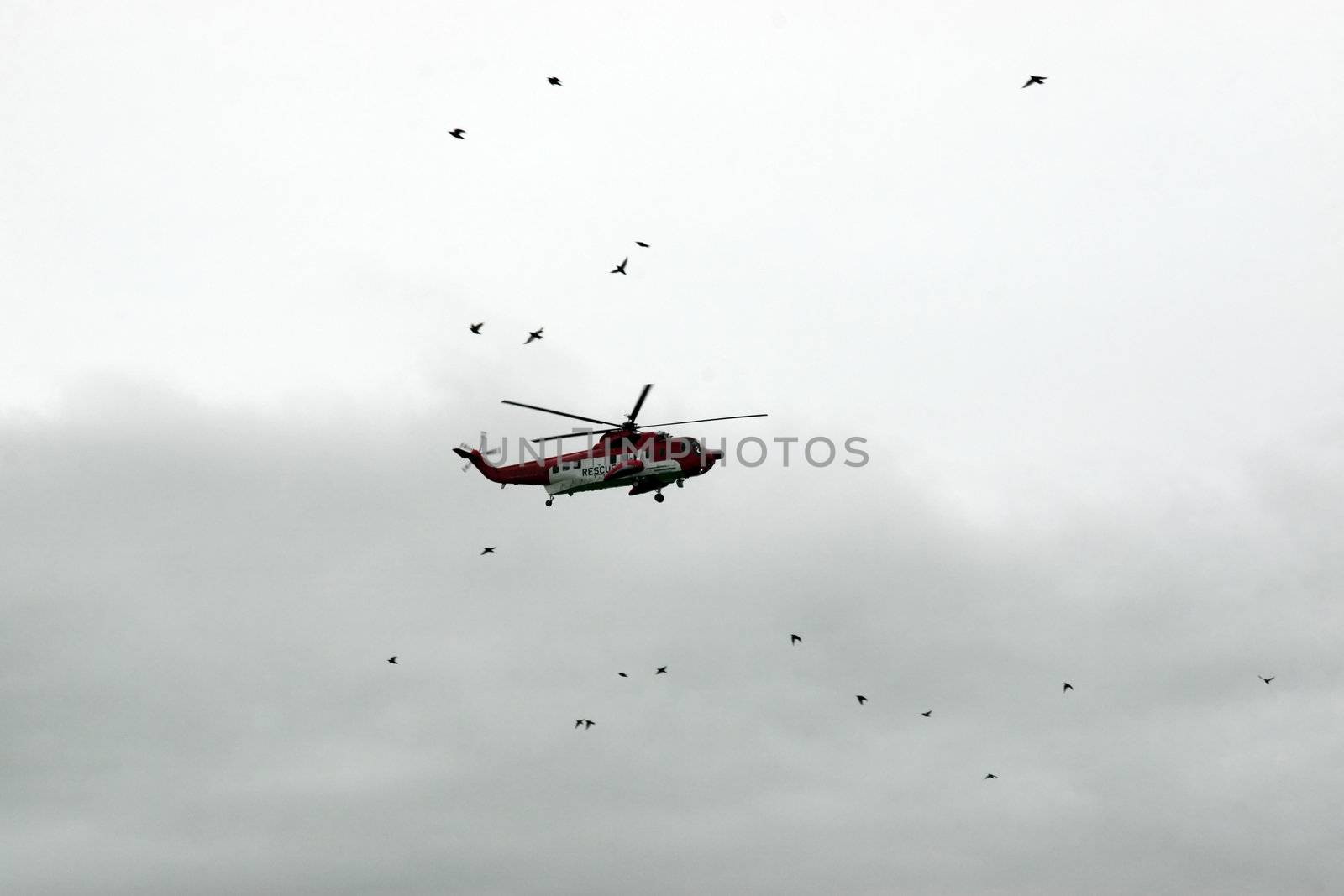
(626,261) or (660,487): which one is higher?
(626,261)

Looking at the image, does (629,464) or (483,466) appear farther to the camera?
(483,466)

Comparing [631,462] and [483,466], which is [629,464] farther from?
[483,466]

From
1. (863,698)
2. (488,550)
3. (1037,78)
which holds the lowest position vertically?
(863,698)

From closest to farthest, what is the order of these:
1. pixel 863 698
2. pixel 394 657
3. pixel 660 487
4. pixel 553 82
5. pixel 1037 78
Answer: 1. pixel 1037 78
2. pixel 553 82
3. pixel 660 487
4. pixel 863 698
5. pixel 394 657

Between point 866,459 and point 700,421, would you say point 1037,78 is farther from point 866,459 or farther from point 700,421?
point 866,459

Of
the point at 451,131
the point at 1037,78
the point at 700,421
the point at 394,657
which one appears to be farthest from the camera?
the point at 394,657

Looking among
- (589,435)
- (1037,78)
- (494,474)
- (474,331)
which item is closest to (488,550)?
(494,474)

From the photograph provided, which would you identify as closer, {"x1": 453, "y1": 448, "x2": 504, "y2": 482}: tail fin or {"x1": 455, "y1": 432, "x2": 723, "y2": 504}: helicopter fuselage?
{"x1": 455, "y1": 432, "x2": 723, "y2": 504}: helicopter fuselage

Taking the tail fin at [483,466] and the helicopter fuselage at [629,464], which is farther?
the tail fin at [483,466]

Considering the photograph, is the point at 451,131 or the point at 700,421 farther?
the point at 700,421

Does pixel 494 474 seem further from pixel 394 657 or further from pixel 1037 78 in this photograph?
pixel 1037 78

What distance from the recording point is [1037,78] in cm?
6297

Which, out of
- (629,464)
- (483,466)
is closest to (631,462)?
(629,464)

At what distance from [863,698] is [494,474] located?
27.7 m
